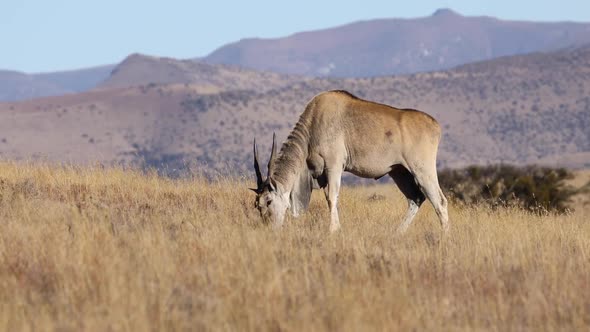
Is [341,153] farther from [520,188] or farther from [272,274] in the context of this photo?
[520,188]

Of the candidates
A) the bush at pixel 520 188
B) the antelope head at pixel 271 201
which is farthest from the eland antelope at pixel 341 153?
the bush at pixel 520 188

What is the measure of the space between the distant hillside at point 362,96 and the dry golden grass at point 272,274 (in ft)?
292

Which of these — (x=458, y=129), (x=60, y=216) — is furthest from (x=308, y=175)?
(x=458, y=129)

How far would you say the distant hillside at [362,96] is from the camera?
12019 cm

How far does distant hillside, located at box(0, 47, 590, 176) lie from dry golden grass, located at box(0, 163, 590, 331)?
88.9 m

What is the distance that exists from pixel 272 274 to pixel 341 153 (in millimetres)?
4829

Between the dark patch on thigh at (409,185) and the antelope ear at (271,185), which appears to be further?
the dark patch on thigh at (409,185)

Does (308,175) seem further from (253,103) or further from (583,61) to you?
(583,61)

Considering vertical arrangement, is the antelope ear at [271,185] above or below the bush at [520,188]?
above

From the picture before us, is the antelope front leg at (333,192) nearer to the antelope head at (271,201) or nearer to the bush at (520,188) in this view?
the antelope head at (271,201)

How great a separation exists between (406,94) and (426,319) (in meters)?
134

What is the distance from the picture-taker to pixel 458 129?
131000 mm

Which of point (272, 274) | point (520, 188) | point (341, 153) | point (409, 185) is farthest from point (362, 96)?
point (272, 274)

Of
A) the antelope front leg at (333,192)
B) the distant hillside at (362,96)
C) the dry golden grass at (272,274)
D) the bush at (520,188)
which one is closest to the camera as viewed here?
the dry golden grass at (272,274)
